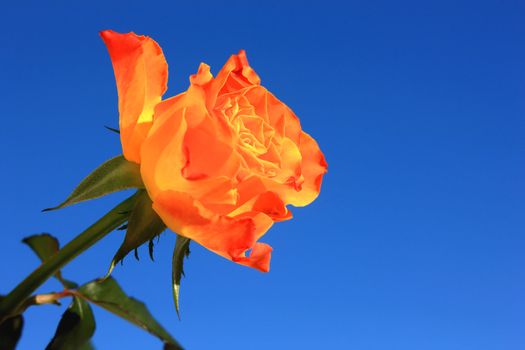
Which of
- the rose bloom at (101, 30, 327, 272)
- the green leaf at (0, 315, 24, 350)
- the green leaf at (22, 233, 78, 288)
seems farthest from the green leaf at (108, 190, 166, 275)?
the green leaf at (0, 315, 24, 350)

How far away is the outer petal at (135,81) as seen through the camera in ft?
3.96

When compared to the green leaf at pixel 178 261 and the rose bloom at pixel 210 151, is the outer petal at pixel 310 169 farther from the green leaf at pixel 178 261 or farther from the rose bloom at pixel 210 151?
the green leaf at pixel 178 261

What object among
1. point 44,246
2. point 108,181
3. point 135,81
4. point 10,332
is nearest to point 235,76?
A: point 135,81

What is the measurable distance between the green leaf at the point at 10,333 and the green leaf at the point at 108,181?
1.16ft

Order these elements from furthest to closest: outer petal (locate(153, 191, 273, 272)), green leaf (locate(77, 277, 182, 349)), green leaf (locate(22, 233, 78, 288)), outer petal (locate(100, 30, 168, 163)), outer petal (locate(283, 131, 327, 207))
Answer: outer petal (locate(283, 131, 327, 207)), outer petal (locate(100, 30, 168, 163)), outer petal (locate(153, 191, 273, 272)), green leaf (locate(22, 233, 78, 288)), green leaf (locate(77, 277, 182, 349))

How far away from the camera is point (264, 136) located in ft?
4.34

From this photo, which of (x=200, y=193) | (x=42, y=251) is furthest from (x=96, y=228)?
(x=200, y=193)

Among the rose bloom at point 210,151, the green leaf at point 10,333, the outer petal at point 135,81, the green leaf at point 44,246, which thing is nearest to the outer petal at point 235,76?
the rose bloom at point 210,151

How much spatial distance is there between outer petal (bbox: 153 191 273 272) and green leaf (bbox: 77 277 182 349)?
22 centimetres

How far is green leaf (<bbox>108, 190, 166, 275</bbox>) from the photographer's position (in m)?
1.13

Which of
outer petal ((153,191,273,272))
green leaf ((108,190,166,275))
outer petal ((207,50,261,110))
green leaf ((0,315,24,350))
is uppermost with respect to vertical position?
outer petal ((207,50,261,110))

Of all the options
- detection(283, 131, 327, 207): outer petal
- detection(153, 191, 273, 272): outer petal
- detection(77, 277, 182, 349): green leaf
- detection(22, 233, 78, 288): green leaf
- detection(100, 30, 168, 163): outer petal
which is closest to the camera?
detection(77, 277, 182, 349): green leaf

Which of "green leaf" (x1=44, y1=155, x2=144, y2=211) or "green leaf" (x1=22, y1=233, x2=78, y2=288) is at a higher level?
"green leaf" (x1=44, y1=155, x2=144, y2=211)

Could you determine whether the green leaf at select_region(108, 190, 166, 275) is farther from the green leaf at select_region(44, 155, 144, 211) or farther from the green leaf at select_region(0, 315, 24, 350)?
the green leaf at select_region(0, 315, 24, 350)
